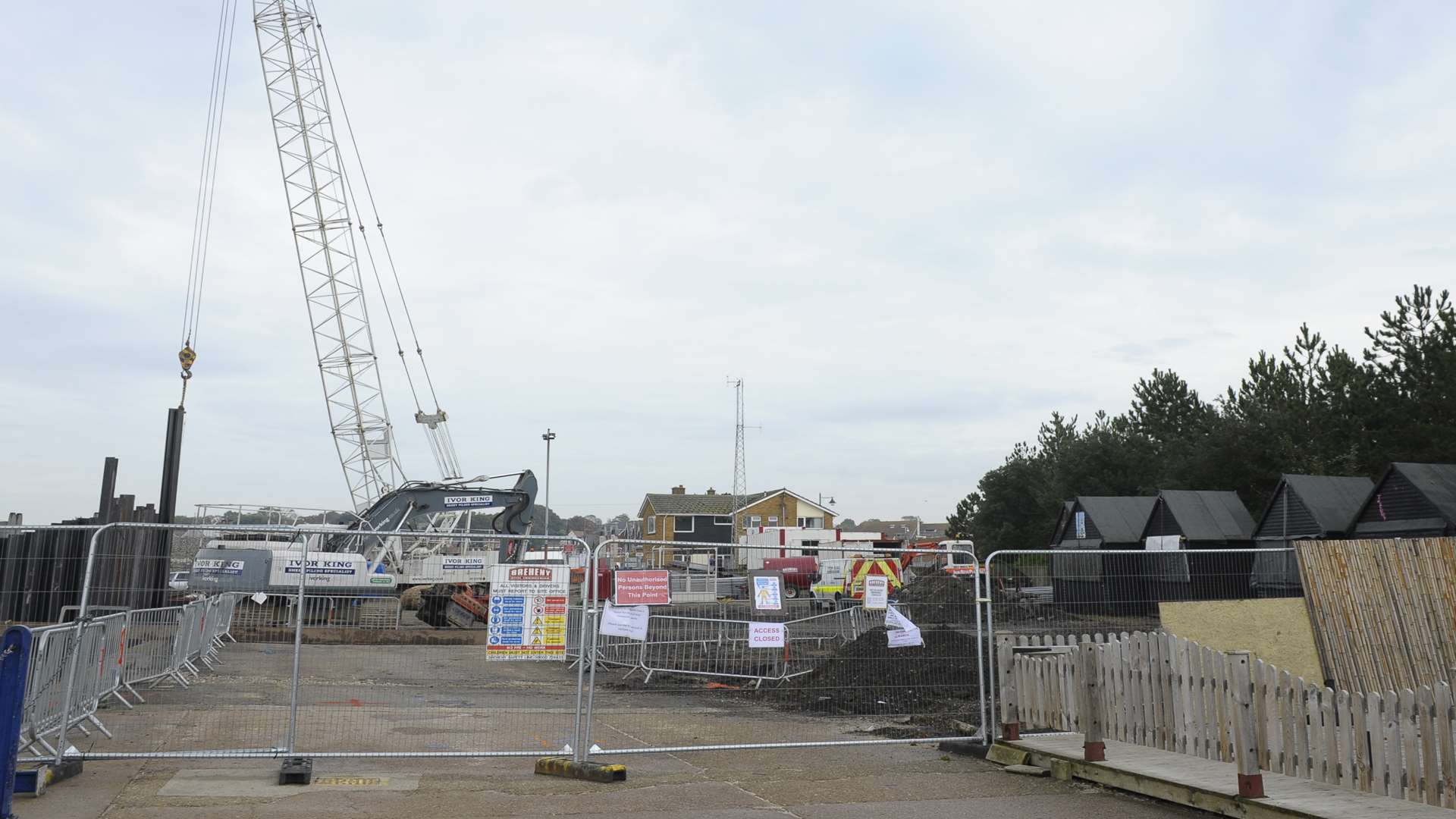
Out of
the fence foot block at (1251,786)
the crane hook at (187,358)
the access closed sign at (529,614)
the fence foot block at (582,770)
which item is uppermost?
the crane hook at (187,358)

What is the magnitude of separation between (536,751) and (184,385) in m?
26.2

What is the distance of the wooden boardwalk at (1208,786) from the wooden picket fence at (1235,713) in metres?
0.15

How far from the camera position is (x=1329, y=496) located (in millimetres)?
25438

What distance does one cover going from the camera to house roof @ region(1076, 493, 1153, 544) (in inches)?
1320

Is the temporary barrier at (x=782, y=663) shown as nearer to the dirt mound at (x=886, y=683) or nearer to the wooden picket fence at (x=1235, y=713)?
the dirt mound at (x=886, y=683)

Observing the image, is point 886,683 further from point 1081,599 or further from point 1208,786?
point 1208,786

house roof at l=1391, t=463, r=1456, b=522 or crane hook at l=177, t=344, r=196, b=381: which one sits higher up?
crane hook at l=177, t=344, r=196, b=381

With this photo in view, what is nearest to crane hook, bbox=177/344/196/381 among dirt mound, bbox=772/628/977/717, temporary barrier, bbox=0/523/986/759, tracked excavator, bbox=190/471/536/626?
tracked excavator, bbox=190/471/536/626

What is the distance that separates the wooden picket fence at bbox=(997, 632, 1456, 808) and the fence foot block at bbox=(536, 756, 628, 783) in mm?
4009

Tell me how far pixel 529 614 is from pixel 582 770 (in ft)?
4.87

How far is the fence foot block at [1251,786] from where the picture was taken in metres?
7.64

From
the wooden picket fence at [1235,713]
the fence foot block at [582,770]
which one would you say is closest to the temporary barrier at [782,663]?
the fence foot block at [582,770]

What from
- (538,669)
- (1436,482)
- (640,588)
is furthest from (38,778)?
(1436,482)

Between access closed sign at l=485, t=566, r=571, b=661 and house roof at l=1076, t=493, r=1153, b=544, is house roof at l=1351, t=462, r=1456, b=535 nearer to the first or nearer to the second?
house roof at l=1076, t=493, r=1153, b=544
